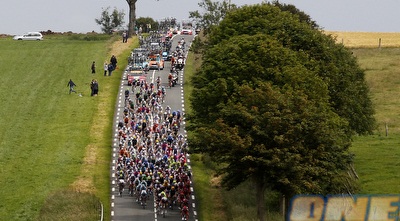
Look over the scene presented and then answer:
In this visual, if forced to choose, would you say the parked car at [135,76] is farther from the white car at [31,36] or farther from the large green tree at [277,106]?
the white car at [31,36]

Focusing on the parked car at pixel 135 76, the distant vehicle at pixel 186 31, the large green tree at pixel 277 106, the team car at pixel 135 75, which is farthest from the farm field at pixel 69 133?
the distant vehicle at pixel 186 31

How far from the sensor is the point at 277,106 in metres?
60.3

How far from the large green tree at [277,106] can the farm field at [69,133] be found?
4.80m

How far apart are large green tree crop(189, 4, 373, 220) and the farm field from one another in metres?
4.80

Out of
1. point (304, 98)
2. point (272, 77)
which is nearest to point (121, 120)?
point (272, 77)

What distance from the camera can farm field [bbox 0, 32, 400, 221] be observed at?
71.1m

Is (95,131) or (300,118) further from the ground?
(300,118)

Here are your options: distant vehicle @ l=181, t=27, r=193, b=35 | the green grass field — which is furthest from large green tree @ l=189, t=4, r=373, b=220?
distant vehicle @ l=181, t=27, r=193, b=35

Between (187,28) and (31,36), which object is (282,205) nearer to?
(187,28)

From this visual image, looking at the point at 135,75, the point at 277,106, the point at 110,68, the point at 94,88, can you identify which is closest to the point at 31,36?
the point at 110,68

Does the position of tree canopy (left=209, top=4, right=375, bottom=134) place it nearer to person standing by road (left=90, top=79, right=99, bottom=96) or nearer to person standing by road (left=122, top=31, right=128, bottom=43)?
person standing by road (left=90, top=79, right=99, bottom=96)

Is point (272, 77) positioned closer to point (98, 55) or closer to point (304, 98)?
point (304, 98)

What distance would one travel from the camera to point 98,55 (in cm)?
12850

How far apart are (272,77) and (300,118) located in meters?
11.5
